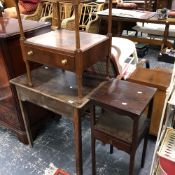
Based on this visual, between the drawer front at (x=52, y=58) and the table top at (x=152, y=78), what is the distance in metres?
0.72

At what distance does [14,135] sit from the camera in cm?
200

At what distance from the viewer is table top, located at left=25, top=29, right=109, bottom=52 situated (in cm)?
120

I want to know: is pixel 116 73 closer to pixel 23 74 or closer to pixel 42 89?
pixel 42 89

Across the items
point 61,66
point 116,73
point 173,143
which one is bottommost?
point 173,143

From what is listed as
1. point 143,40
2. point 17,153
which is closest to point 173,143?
point 17,153

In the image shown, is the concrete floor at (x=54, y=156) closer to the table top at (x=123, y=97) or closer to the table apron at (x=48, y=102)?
the table apron at (x=48, y=102)

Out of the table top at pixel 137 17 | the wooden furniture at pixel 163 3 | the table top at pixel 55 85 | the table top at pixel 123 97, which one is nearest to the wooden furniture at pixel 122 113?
the table top at pixel 123 97

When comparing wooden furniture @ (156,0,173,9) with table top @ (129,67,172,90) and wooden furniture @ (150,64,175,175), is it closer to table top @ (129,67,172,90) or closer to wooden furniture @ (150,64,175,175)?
table top @ (129,67,172,90)

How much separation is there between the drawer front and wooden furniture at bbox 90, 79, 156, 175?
23 cm

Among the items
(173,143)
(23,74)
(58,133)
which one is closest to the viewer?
(173,143)

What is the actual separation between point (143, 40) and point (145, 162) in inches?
90.8

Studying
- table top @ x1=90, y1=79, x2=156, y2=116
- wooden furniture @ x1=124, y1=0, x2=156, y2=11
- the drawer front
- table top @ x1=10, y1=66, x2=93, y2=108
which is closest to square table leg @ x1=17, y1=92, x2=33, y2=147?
table top @ x1=10, y1=66, x2=93, y2=108

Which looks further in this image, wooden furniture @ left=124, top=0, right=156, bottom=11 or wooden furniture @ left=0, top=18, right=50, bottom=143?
wooden furniture @ left=124, top=0, right=156, bottom=11

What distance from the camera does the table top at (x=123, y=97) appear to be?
114 cm
